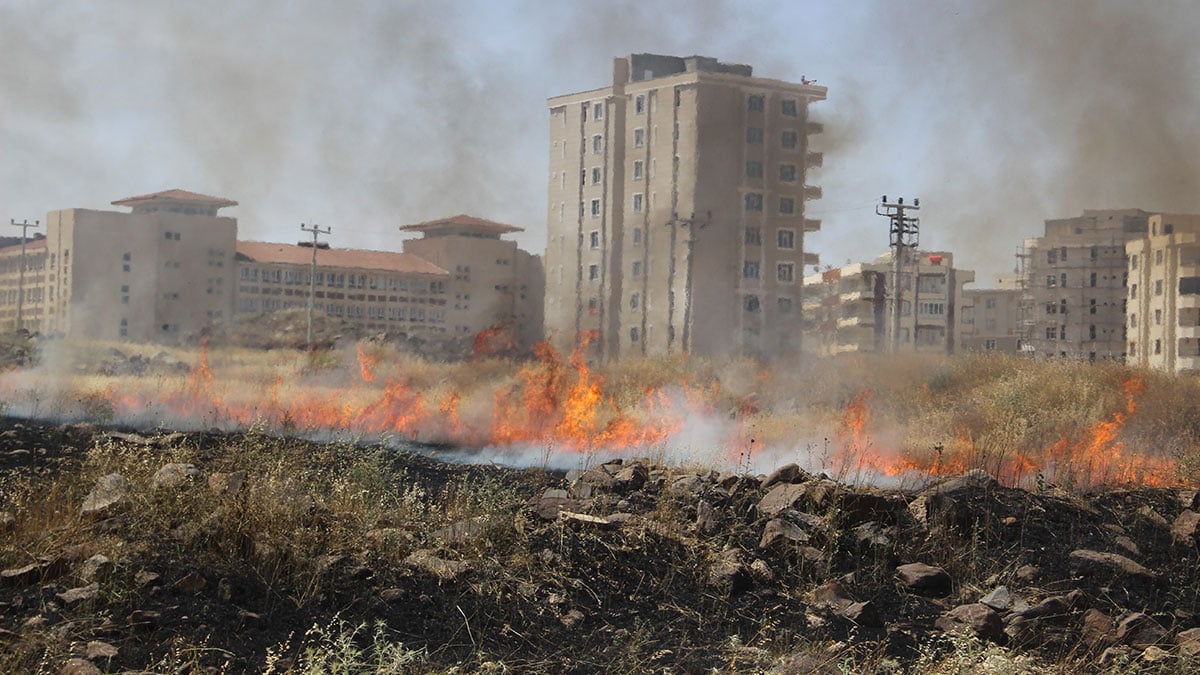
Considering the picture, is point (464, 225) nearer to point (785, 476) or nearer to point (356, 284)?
point (356, 284)

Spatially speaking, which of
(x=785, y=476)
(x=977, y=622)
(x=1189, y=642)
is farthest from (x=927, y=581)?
A: (x=785, y=476)

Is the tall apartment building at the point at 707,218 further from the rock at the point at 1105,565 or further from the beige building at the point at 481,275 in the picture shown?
the rock at the point at 1105,565

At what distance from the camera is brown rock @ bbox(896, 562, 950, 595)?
12.8m

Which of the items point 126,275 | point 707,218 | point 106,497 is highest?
point 707,218

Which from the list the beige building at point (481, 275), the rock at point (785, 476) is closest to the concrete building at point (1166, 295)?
the beige building at point (481, 275)

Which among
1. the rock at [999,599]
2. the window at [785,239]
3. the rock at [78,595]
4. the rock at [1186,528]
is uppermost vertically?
the window at [785,239]

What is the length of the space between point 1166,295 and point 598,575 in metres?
67.7

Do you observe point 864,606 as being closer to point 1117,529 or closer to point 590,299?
point 1117,529

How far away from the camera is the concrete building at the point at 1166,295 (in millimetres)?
70375

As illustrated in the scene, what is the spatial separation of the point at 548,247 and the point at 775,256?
50.4 ft

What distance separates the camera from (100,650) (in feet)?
30.9

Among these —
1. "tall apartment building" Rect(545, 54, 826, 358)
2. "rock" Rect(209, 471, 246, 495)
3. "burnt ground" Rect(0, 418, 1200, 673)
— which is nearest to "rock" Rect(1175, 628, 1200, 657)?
"burnt ground" Rect(0, 418, 1200, 673)

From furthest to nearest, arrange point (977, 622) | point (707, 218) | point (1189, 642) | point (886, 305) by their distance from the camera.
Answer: point (886, 305) → point (707, 218) → point (977, 622) → point (1189, 642)

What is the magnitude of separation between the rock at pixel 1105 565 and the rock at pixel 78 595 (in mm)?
9380
